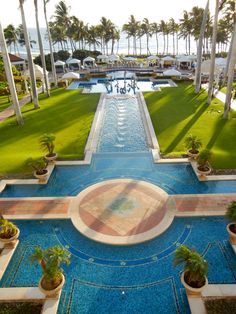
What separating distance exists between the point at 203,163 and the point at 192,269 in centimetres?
839

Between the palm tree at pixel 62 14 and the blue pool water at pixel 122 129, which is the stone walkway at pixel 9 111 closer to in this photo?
the blue pool water at pixel 122 129

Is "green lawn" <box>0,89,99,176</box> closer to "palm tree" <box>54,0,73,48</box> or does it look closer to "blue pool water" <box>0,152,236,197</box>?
"blue pool water" <box>0,152,236,197</box>

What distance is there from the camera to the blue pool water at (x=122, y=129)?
2010cm

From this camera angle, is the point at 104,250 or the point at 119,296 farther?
the point at 104,250

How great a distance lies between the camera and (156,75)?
4856 centimetres

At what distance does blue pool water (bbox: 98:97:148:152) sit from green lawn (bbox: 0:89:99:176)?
1.53 m

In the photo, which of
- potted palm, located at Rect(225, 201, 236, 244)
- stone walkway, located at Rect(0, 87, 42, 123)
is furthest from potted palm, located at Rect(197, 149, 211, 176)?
stone walkway, located at Rect(0, 87, 42, 123)

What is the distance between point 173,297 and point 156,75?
4445cm

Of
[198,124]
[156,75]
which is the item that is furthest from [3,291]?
[156,75]

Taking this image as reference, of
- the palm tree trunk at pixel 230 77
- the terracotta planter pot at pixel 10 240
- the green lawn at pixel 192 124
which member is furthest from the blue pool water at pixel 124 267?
the palm tree trunk at pixel 230 77

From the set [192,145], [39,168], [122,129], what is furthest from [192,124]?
[39,168]

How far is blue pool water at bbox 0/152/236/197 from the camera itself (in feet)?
47.9

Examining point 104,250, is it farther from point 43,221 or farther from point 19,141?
point 19,141

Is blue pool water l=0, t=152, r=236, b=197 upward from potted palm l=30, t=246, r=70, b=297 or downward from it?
downward
